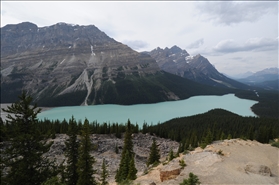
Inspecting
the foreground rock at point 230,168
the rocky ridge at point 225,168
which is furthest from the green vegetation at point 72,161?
the foreground rock at point 230,168

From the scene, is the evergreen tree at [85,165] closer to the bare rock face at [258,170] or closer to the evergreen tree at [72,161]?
the evergreen tree at [72,161]

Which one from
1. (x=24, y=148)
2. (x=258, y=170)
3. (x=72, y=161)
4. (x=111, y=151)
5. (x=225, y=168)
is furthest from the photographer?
(x=111, y=151)

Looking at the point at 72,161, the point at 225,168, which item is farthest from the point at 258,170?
the point at 72,161

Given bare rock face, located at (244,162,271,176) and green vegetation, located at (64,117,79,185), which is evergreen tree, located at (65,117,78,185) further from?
bare rock face, located at (244,162,271,176)

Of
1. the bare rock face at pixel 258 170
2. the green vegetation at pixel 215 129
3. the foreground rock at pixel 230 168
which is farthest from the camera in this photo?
the green vegetation at pixel 215 129

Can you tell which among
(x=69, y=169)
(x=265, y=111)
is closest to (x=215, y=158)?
(x=69, y=169)

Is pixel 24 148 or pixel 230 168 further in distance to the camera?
pixel 230 168

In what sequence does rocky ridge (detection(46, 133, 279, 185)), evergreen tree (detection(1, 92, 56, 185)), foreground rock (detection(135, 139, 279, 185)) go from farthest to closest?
rocky ridge (detection(46, 133, 279, 185))
foreground rock (detection(135, 139, 279, 185))
evergreen tree (detection(1, 92, 56, 185))

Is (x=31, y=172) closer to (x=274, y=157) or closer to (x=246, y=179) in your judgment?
(x=246, y=179)

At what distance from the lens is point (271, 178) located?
19.9 metres

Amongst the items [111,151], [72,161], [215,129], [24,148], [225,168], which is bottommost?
[111,151]

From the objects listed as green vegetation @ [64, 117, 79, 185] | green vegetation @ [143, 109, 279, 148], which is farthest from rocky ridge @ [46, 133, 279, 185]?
green vegetation @ [143, 109, 279, 148]

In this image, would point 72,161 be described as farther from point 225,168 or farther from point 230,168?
point 230,168

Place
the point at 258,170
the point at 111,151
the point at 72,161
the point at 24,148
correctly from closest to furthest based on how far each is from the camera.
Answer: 1. the point at 24,148
2. the point at 258,170
3. the point at 72,161
4. the point at 111,151
